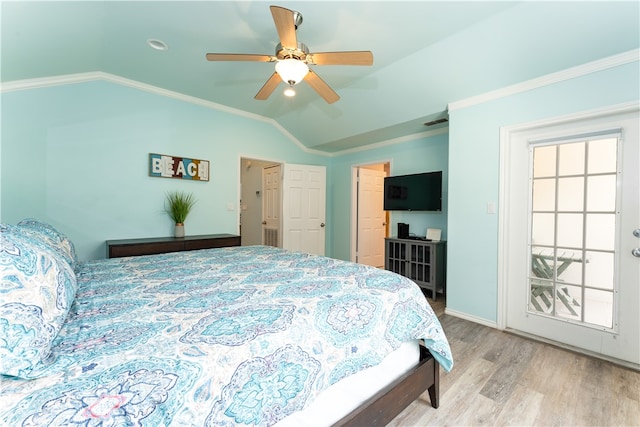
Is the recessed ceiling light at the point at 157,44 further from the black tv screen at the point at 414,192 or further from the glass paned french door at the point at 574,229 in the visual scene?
the glass paned french door at the point at 574,229

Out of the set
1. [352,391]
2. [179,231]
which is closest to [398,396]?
[352,391]

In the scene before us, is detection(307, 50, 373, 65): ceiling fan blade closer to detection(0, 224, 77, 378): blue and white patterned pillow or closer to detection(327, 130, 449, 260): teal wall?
detection(0, 224, 77, 378): blue and white patterned pillow

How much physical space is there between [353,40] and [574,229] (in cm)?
252

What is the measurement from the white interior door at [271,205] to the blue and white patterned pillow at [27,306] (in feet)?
12.4

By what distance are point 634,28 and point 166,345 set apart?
331 centimetres

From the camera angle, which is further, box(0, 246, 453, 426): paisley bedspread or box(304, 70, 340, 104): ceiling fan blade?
box(304, 70, 340, 104): ceiling fan blade

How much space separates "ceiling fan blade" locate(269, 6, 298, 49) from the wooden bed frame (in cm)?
203

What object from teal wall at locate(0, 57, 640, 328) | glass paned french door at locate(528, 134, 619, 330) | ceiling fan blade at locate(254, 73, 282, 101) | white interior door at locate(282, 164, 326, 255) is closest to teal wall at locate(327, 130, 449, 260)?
teal wall at locate(0, 57, 640, 328)

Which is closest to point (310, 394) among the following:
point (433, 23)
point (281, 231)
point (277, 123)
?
point (433, 23)

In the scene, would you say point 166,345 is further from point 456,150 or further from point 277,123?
point 277,123

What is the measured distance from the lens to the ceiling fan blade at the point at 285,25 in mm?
1525

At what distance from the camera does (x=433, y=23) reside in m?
2.15

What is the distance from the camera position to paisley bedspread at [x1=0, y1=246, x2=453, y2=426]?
2.19 feet

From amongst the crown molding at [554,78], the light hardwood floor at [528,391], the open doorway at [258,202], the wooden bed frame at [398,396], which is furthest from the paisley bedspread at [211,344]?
the open doorway at [258,202]
